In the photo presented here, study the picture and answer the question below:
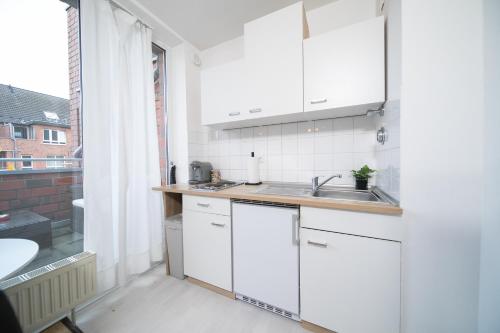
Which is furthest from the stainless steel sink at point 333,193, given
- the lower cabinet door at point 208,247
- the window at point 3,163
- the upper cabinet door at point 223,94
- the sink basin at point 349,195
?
the window at point 3,163

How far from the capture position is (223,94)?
5.34ft

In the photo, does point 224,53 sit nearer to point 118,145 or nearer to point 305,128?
point 305,128

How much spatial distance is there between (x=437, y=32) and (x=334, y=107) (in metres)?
0.52

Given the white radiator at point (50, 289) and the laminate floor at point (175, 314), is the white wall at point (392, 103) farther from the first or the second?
the white radiator at point (50, 289)

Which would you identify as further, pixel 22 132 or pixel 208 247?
pixel 208 247

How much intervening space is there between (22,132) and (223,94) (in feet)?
4.35

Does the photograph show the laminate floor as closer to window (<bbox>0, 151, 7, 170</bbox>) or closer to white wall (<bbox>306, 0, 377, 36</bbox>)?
window (<bbox>0, 151, 7, 170</bbox>)

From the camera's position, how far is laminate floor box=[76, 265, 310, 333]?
44.2 inches

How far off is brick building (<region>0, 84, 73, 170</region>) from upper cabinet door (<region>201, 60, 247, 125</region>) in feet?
3.34

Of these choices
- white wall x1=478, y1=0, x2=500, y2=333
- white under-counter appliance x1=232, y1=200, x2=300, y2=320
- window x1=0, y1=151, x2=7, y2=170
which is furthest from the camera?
white under-counter appliance x1=232, y1=200, x2=300, y2=320

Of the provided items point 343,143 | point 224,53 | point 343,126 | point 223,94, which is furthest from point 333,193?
point 224,53

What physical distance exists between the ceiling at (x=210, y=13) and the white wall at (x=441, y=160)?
109 cm

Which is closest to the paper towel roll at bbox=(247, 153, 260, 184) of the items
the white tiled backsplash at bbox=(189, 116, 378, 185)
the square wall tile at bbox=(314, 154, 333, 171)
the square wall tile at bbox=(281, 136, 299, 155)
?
the white tiled backsplash at bbox=(189, 116, 378, 185)

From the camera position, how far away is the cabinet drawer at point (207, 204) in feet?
4.34
